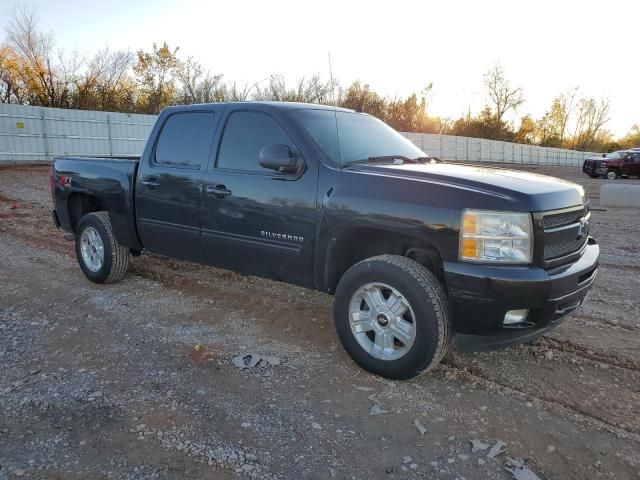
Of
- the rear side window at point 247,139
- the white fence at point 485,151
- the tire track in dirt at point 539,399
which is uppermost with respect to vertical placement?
the white fence at point 485,151

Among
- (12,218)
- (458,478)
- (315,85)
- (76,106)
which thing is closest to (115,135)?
(76,106)

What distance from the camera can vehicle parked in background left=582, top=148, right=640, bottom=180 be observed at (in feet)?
84.6

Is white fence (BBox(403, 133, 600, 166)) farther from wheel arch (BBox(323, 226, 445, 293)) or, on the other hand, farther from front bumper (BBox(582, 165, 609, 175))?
wheel arch (BBox(323, 226, 445, 293))

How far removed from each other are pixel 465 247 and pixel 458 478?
1.28m

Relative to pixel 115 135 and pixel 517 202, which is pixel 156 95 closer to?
pixel 115 135

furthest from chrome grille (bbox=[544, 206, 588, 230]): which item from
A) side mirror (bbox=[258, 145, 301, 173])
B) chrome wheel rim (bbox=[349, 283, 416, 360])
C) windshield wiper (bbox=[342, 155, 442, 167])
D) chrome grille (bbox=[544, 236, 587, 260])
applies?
side mirror (bbox=[258, 145, 301, 173])

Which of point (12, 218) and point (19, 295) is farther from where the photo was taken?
point (12, 218)

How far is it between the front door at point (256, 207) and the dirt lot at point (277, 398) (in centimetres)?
63

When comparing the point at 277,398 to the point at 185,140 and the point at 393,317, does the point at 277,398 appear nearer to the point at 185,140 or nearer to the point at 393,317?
the point at 393,317

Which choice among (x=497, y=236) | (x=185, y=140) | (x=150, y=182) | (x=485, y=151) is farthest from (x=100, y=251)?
(x=485, y=151)

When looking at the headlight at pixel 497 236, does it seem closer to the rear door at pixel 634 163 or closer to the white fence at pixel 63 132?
the white fence at pixel 63 132

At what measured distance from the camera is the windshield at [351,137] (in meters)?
3.93

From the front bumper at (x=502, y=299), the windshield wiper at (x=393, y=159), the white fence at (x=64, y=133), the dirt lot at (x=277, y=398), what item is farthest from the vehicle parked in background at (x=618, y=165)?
the front bumper at (x=502, y=299)

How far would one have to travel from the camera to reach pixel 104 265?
5.41 meters
